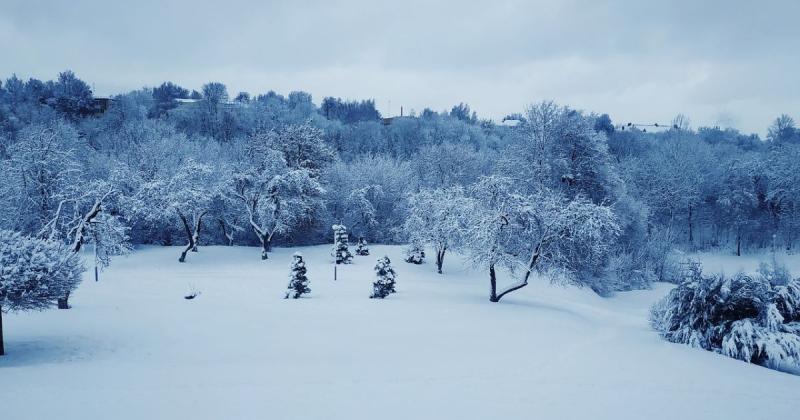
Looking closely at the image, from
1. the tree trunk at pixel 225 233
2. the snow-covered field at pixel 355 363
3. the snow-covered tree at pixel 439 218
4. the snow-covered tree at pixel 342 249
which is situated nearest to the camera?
the snow-covered field at pixel 355 363

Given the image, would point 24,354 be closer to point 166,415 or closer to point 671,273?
point 166,415

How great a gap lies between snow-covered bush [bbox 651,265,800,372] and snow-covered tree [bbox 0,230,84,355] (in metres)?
19.9

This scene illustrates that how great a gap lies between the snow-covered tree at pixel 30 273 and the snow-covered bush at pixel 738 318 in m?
19.9

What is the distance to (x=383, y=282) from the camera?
2194 cm

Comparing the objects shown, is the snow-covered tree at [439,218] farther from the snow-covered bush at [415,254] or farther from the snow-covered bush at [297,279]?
the snow-covered bush at [297,279]

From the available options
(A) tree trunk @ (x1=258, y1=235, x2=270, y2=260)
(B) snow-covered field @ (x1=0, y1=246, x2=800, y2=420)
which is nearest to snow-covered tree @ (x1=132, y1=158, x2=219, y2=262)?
(A) tree trunk @ (x1=258, y1=235, x2=270, y2=260)

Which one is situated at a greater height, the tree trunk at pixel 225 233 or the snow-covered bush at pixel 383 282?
the tree trunk at pixel 225 233

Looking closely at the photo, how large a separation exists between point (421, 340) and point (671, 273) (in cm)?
3282

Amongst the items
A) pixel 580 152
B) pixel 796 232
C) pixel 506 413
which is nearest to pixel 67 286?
pixel 506 413

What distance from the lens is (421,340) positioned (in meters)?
14.4

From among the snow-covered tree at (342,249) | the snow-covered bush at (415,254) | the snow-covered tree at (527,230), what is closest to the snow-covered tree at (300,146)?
the snow-covered tree at (342,249)

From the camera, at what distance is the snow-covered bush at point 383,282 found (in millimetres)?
21922

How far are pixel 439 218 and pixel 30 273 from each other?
2039 centimetres

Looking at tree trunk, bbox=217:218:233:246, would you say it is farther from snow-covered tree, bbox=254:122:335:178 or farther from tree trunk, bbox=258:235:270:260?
snow-covered tree, bbox=254:122:335:178
